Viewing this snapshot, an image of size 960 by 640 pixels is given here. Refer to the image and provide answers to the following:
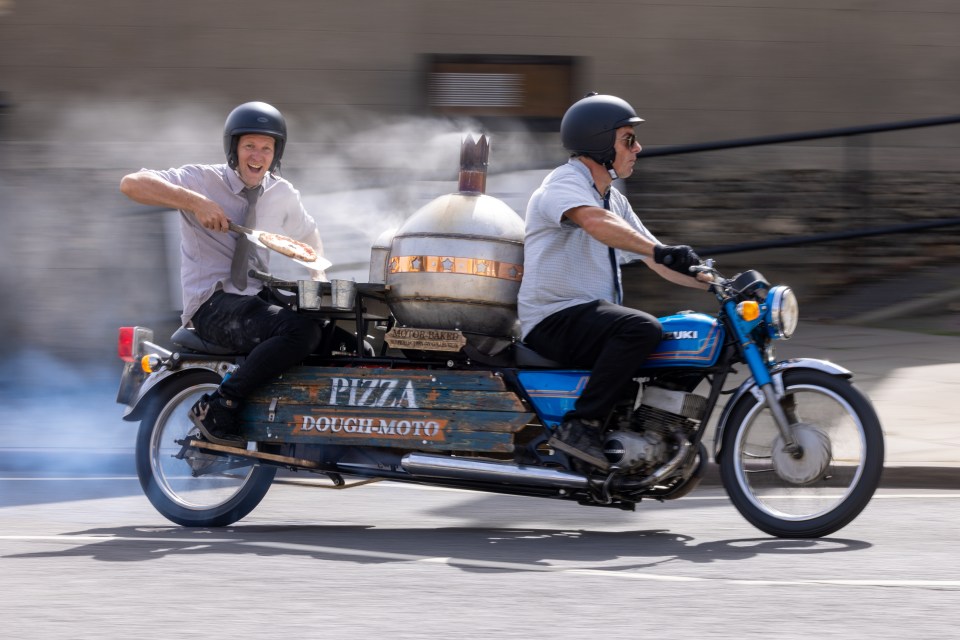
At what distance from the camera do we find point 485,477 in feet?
20.8

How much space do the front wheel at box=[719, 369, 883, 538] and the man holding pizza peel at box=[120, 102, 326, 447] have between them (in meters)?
1.99

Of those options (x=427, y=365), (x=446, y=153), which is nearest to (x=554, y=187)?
(x=427, y=365)

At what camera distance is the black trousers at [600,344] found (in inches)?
243

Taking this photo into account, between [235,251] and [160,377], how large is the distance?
2.31ft

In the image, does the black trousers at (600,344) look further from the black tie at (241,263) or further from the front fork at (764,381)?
the black tie at (241,263)

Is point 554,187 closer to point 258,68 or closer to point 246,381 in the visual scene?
point 246,381

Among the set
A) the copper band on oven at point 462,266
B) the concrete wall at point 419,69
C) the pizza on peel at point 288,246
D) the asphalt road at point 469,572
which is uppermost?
the concrete wall at point 419,69

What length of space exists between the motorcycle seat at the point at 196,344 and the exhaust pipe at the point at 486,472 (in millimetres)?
1039

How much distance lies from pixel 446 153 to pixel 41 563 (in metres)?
6.85

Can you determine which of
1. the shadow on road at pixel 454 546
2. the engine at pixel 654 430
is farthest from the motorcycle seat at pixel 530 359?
the shadow on road at pixel 454 546

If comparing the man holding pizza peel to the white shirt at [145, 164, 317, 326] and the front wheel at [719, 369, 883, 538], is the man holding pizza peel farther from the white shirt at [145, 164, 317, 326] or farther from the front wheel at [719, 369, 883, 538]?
the front wheel at [719, 369, 883, 538]

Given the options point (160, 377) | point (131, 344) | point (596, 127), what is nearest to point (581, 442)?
point (596, 127)

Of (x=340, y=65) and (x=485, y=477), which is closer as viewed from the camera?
(x=485, y=477)

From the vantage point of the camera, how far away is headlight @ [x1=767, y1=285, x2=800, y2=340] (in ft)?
20.0
